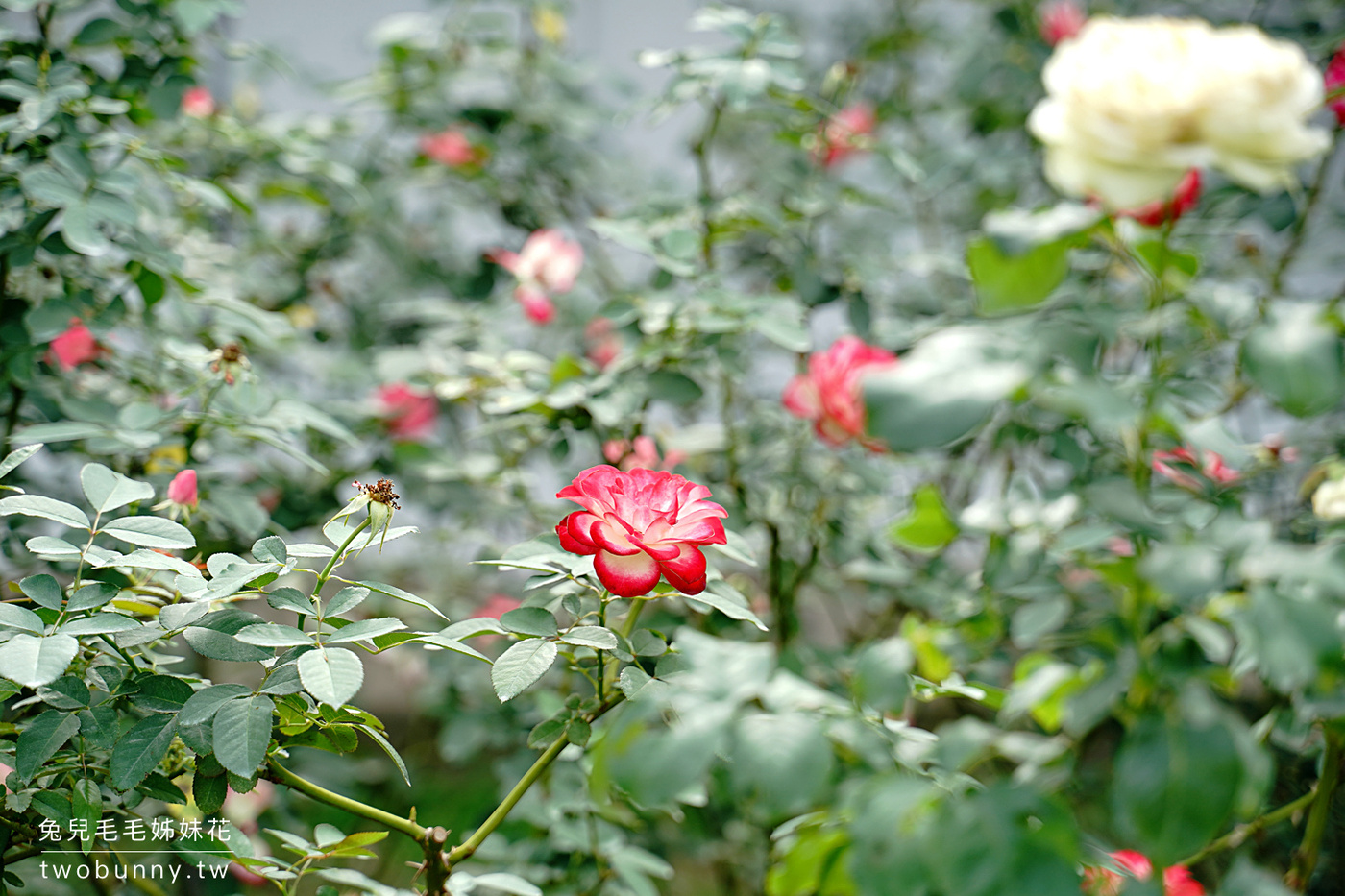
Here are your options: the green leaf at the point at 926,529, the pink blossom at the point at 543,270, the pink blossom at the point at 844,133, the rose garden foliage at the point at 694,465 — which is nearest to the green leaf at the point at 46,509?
the rose garden foliage at the point at 694,465

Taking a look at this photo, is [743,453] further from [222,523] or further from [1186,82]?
[1186,82]

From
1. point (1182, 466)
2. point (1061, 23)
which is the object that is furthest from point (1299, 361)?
point (1061, 23)

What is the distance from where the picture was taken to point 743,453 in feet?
3.79

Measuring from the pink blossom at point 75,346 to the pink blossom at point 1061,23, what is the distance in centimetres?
138

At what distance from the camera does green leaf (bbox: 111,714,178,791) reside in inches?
18.8

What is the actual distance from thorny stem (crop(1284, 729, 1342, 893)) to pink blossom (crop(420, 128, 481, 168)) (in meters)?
1.35

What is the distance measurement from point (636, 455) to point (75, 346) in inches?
22.9

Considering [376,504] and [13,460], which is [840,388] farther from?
[13,460]

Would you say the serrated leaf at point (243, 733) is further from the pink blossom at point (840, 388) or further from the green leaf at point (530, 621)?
the pink blossom at point (840, 388)

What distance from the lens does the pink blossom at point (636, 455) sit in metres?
0.89

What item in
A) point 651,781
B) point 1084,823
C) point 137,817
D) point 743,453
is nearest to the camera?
point 651,781

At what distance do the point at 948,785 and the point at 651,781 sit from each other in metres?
0.18

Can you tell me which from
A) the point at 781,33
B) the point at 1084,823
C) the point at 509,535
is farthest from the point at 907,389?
the point at 1084,823

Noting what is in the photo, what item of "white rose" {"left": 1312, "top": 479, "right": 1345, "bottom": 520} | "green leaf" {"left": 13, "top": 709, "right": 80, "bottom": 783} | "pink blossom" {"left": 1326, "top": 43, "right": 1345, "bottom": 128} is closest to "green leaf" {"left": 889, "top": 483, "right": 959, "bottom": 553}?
"white rose" {"left": 1312, "top": 479, "right": 1345, "bottom": 520}
